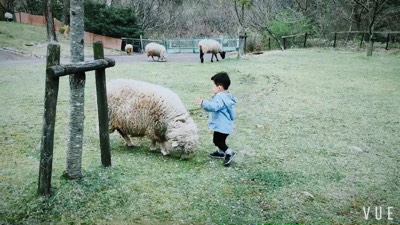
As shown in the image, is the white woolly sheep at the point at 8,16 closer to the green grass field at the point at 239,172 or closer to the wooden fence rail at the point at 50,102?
the green grass field at the point at 239,172

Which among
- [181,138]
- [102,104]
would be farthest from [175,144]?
[102,104]

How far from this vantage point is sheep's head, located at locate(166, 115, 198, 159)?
5941 mm

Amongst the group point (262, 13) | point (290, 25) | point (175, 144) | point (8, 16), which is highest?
point (262, 13)

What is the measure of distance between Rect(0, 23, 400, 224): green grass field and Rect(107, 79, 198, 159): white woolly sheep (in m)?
0.32

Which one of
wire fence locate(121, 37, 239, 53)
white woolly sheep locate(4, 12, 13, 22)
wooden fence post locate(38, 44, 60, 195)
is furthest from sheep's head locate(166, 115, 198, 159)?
white woolly sheep locate(4, 12, 13, 22)

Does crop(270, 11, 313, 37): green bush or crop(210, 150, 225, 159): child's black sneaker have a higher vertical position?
crop(270, 11, 313, 37): green bush

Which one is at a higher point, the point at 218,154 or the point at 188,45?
the point at 188,45

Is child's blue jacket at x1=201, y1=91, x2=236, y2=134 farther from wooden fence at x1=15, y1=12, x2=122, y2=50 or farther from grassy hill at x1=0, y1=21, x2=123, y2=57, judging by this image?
wooden fence at x1=15, y1=12, x2=122, y2=50

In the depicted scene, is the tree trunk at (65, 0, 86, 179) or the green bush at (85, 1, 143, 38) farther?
the green bush at (85, 1, 143, 38)

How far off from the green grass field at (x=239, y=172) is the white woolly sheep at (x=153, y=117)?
1.07 feet

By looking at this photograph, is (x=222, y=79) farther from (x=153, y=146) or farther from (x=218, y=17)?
(x=218, y=17)

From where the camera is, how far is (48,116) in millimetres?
4098

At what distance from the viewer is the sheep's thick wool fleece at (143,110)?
20.1 ft

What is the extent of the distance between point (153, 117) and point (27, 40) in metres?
28.7
